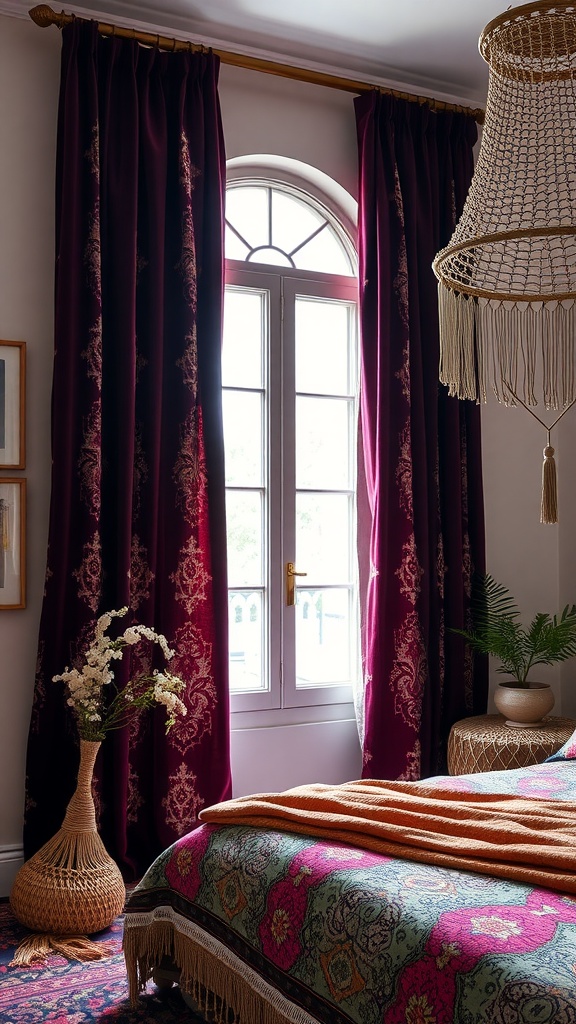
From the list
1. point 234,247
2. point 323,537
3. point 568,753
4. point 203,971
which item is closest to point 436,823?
point 203,971

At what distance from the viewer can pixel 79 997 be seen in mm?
2506

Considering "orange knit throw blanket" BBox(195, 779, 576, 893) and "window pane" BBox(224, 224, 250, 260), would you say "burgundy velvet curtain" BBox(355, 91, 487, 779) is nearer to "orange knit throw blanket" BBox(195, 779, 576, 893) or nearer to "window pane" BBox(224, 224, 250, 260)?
"window pane" BBox(224, 224, 250, 260)

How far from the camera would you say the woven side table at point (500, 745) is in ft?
11.3

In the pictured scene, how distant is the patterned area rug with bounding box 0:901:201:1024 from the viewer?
2.40 m

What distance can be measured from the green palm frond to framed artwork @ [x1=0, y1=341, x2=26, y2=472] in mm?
1834

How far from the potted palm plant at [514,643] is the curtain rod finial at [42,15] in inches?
104

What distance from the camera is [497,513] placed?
4.28 metres

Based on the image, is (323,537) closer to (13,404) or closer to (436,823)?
(13,404)

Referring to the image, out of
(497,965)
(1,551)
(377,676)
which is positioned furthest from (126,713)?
(497,965)

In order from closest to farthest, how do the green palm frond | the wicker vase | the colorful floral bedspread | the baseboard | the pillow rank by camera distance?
1. the colorful floral bedspread
2. the wicker vase
3. the pillow
4. the baseboard
5. the green palm frond

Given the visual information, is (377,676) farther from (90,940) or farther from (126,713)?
(90,940)

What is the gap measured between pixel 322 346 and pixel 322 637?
120 centimetres

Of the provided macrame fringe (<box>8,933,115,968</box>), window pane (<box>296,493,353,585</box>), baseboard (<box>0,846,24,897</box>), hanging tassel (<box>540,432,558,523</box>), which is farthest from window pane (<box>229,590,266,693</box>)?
hanging tassel (<box>540,432,558,523</box>)

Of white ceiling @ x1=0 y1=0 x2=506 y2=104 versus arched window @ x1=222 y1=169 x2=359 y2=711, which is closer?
white ceiling @ x1=0 y1=0 x2=506 y2=104
